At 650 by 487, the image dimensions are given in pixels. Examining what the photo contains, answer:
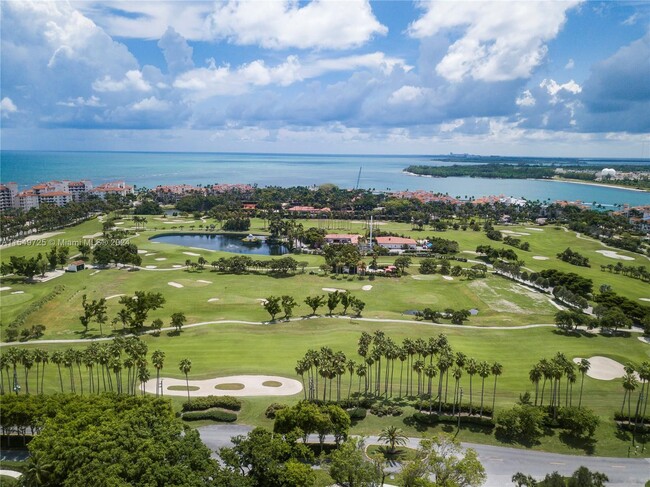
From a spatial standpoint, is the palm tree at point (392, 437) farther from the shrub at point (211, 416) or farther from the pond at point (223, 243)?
the pond at point (223, 243)

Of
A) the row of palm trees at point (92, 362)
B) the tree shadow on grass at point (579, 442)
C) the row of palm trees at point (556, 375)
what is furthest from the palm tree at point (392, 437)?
the row of palm trees at point (92, 362)

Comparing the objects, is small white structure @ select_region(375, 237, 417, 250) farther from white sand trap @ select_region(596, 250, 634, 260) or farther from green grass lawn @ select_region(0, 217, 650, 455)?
white sand trap @ select_region(596, 250, 634, 260)

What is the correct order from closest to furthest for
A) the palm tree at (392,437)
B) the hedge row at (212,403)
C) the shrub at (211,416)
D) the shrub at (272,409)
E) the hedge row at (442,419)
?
1. the palm tree at (392,437)
2. the shrub at (211,416)
3. the hedge row at (442,419)
4. the shrub at (272,409)
5. the hedge row at (212,403)

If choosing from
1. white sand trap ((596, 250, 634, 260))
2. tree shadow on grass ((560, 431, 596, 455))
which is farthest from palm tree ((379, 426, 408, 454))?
white sand trap ((596, 250, 634, 260))

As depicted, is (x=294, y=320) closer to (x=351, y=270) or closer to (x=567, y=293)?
(x=351, y=270)

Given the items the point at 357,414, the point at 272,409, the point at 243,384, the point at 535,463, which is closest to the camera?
the point at 535,463

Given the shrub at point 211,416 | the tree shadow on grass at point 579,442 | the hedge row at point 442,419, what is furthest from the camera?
the hedge row at point 442,419

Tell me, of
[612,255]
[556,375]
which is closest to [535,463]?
[556,375]

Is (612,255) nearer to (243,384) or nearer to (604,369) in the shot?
(604,369)
